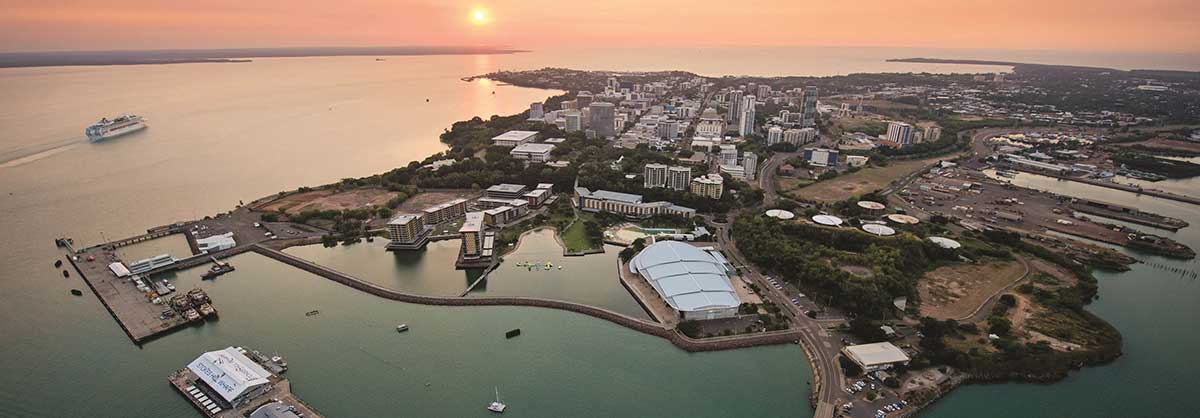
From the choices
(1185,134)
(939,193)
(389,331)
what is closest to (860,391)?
(389,331)

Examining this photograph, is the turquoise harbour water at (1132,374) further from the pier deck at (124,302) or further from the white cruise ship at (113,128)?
the white cruise ship at (113,128)

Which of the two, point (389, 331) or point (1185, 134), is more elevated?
point (1185, 134)

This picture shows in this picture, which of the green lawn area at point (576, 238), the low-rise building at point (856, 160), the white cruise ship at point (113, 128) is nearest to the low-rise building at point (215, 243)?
the green lawn area at point (576, 238)

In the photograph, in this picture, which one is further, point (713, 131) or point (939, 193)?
point (713, 131)

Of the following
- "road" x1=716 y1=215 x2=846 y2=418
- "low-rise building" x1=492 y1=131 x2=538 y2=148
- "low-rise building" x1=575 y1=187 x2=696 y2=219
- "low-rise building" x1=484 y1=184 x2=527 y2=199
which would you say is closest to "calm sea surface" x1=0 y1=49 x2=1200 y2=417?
"road" x1=716 y1=215 x2=846 y2=418

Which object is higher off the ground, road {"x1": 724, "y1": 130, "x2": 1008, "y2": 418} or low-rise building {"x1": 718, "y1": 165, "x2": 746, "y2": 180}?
low-rise building {"x1": 718, "y1": 165, "x2": 746, "y2": 180}

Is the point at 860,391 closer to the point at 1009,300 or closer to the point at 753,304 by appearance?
the point at 753,304

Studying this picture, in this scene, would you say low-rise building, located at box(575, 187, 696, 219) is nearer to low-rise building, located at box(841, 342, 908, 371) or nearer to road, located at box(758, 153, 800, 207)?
road, located at box(758, 153, 800, 207)
